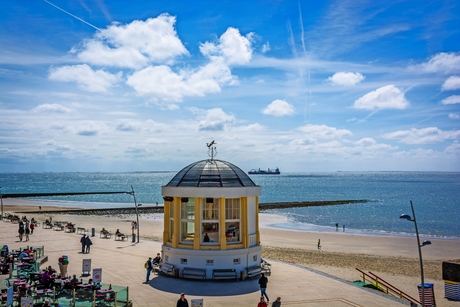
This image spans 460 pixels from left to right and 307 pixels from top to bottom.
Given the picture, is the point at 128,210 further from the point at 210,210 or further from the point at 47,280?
the point at 47,280

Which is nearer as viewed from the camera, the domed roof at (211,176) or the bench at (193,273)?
the bench at (193,273)

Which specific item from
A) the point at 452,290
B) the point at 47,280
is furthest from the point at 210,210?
the point at 452,290

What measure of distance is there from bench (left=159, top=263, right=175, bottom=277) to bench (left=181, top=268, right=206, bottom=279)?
1.99 feet

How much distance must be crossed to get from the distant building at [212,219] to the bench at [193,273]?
0.72ft

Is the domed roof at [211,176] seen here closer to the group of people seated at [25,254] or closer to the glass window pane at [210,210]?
the glass window pane at [210,210]

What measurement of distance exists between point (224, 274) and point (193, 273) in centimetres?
142

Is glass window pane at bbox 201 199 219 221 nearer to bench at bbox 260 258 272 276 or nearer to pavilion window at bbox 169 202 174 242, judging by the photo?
pavilion window at bbox 169 202 174 242

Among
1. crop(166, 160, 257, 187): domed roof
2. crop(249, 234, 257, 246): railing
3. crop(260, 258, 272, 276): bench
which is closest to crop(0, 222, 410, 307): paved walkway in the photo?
crop(260, 258, 272, 276): bench

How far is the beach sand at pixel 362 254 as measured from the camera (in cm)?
2875

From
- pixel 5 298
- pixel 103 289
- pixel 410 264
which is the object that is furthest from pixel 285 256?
pixel 5 298

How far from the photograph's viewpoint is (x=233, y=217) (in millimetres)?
20141

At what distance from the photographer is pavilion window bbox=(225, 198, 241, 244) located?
20.1 metres

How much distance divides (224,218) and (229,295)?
11.8ft

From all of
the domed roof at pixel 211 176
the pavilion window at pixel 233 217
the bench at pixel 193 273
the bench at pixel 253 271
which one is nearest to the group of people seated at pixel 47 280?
the bench at pixel 193 273
